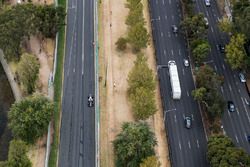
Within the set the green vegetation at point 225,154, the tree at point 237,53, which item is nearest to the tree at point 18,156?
the green vegetation at point 225,154

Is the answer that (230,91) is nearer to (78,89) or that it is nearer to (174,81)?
(174,81)

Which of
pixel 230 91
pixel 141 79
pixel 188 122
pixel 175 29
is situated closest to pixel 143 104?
pixel 141 79

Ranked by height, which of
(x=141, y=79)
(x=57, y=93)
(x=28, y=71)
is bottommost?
(x=57, y=93)

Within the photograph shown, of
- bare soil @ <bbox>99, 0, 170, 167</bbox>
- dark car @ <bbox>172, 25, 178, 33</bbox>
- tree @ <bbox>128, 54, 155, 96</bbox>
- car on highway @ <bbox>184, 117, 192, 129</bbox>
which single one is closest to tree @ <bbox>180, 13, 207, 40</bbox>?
dark car @ <bbox>172, 25, 178, 33</bbox>

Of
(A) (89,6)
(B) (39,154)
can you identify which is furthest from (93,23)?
(B) (39,154)

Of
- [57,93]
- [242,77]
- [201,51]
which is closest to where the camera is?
[57,93]

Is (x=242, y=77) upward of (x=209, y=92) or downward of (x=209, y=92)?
upward
